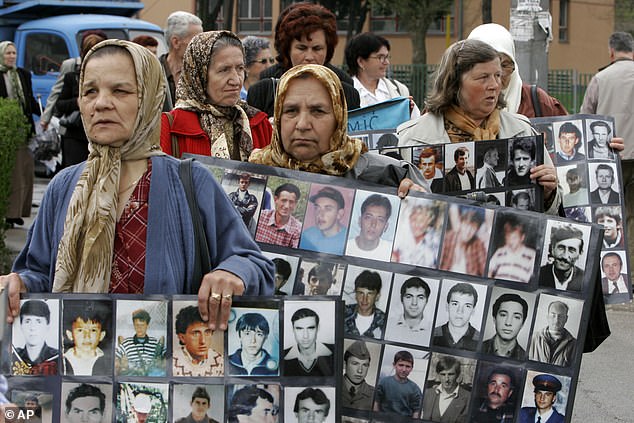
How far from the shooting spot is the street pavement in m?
6.48

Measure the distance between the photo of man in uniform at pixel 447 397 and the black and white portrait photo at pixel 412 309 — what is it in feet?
0.33

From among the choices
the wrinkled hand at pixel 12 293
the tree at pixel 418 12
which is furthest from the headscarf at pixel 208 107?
the tree at pixel 418 12

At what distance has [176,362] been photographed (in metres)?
3.08

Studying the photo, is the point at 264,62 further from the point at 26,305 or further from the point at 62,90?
the point at 26,305

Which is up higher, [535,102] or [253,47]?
[253,47]

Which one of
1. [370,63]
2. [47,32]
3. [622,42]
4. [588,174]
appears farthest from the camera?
[47,32]

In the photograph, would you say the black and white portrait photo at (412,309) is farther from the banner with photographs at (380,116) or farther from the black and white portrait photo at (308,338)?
the banner with photographs at (380,116)

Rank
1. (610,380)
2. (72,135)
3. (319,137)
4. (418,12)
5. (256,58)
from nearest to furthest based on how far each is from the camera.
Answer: (319,137)
(610,380)
(256,58)
(72,135)
(418,12)

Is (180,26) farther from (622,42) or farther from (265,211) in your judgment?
(622,42)

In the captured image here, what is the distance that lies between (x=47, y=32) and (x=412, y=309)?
1906 cm

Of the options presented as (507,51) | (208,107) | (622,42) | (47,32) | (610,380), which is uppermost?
(47,32)

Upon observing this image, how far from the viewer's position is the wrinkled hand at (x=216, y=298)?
9.93ft

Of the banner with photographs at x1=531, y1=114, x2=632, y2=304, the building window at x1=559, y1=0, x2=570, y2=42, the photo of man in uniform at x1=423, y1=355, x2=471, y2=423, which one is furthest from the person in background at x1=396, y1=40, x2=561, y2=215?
the building window at x1=559, y1=0, x2=570, y2=42

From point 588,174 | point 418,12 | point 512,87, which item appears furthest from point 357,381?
point 418,12
